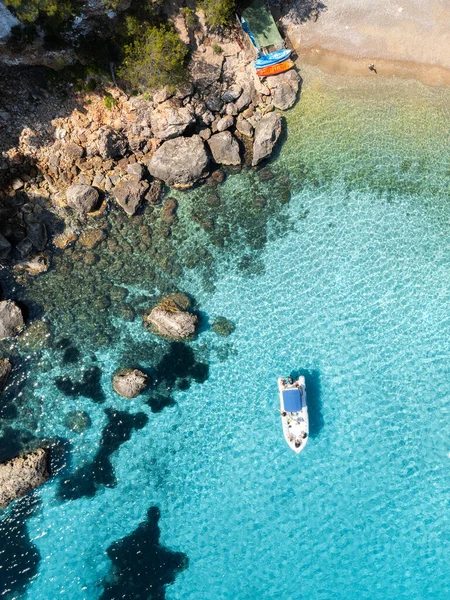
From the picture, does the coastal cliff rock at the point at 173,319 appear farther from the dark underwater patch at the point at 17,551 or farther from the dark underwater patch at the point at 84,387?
the dark underwater patch at the point at 17,551

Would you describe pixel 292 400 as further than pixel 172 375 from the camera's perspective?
No

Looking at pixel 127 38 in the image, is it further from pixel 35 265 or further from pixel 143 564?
pixel 143 564

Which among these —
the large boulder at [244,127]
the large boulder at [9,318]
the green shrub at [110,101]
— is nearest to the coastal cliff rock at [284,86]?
the large boulder at [244,127]

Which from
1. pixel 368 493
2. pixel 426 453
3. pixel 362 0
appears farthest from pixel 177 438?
pixel 362 0

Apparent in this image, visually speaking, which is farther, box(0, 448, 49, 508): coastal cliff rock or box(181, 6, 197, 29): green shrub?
box(0, 448, 49, 508): coastal cliff rock

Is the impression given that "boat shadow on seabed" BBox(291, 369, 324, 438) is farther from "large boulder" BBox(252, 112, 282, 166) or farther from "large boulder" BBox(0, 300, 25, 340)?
"large boulder" BBox(0, 300, 25, 340)

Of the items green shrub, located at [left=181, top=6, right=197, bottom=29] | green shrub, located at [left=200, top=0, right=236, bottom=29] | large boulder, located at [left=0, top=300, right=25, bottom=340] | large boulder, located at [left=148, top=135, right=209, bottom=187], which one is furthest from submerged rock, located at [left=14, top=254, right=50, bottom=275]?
green shrub, located at [left=200, top=0, right=236, bottom=29]

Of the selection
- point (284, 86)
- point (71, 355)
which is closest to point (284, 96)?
point (284, 86)
